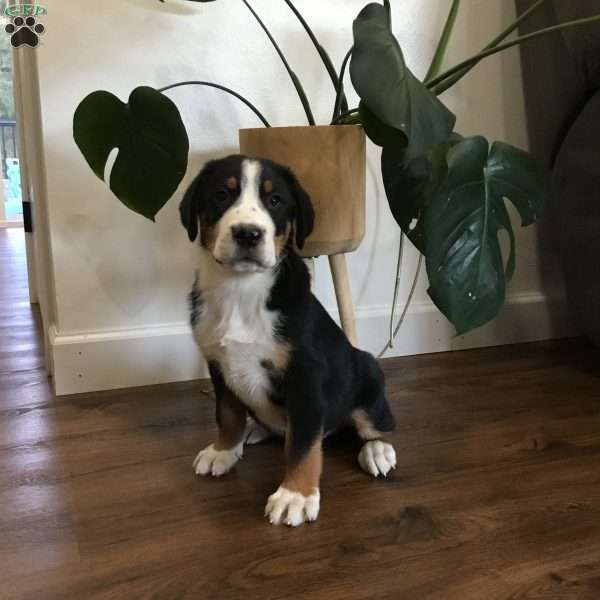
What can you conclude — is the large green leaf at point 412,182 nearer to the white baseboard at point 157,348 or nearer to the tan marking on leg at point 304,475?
the tan marking on leg at point 304,475

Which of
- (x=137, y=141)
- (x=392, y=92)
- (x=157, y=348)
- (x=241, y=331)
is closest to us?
(x=392, y=92)

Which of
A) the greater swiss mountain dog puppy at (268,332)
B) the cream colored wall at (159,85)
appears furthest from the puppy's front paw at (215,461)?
the cream colored wall at (159,85)

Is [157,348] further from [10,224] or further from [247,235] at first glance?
[10,224]

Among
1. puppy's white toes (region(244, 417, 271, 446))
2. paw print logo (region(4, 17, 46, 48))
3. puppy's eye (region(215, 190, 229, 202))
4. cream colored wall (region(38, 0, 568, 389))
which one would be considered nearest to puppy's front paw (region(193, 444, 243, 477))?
puppy's white toes (region(244, 417, 271, 446))

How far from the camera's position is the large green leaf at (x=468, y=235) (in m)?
1.23

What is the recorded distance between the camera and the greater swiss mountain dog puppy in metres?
1.25

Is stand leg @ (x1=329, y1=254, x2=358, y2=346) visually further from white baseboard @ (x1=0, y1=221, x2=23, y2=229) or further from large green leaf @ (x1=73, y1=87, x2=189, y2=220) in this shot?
white baseboard @ (x1=0, y1=221, x2=23, y2=229)

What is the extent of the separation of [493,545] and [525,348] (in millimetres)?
1329

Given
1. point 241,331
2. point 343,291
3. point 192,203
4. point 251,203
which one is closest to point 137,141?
point 192,203

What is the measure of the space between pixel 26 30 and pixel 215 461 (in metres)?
1.26

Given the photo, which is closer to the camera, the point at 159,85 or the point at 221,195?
the point at 221,195

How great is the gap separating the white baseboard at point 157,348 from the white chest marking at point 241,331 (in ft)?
2.14

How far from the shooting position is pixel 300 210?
1.37 metres

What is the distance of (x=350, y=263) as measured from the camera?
7.25 feet
